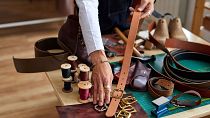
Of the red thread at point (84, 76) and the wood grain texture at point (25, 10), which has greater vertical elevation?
the red thread at point (84, 76)

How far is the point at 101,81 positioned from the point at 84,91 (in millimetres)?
77

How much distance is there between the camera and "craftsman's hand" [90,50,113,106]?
110 centimetres

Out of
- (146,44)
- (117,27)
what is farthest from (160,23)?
(117,27)

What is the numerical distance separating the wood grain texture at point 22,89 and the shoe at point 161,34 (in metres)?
0.73

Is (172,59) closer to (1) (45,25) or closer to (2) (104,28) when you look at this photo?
(2) (104,28)

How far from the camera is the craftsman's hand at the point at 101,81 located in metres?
1.10

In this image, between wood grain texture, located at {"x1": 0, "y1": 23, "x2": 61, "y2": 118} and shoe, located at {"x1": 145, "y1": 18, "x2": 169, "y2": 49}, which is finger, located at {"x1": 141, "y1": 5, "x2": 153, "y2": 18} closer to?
shoe, located at {"x1": 145, "y1": 18, "x2": 169, "y2": 49}

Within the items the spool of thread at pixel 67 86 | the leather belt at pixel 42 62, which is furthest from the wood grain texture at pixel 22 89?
the spool of thread at pixel 67 86

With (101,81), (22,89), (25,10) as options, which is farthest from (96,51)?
(25,10)

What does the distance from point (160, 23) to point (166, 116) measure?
590 mm

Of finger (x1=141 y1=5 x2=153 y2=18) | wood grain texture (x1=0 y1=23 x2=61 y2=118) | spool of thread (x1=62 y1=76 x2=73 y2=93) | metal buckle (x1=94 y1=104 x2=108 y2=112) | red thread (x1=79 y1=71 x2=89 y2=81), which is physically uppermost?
finger (x1=141 y1=5 x2=153 y2=18)

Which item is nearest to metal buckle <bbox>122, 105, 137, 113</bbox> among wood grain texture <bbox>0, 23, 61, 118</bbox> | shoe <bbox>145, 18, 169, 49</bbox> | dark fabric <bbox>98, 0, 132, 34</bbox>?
shoe <bbox>145, 18, 169, 49</bbox>

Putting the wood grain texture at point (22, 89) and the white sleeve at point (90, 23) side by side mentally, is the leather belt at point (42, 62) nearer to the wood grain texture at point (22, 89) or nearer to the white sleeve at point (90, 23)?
the white sleeve at point (90, 23)

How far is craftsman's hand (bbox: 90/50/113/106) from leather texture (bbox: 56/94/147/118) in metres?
0.04
